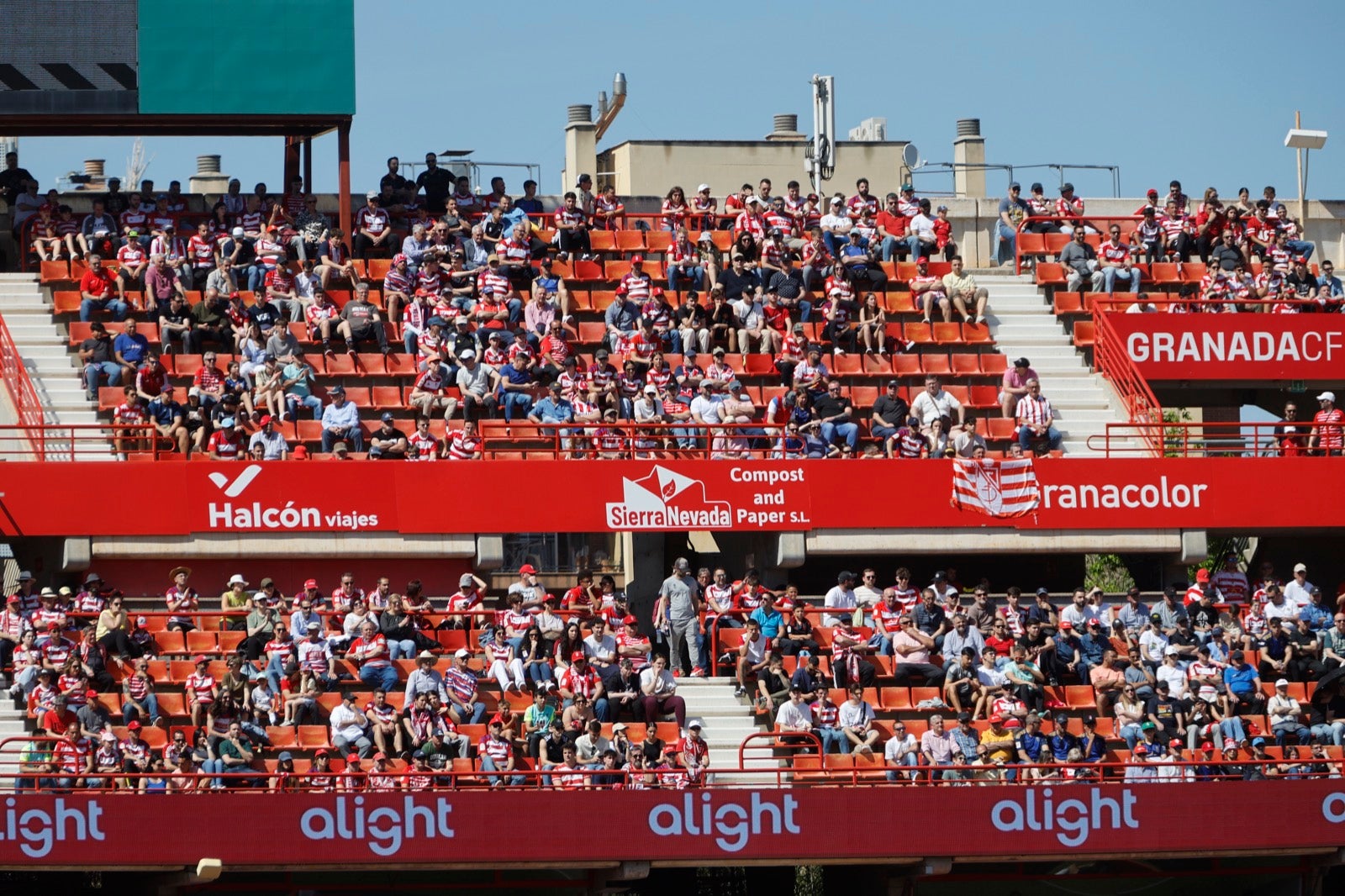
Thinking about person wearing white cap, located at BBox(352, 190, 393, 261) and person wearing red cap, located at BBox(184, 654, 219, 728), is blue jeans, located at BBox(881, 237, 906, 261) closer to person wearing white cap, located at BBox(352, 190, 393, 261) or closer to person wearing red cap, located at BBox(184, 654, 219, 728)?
person wearing white cap, located at BBox(352, 190, 393, 261)

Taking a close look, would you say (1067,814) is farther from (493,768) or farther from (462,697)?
(462,697)

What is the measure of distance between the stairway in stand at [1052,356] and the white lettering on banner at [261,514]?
28.2 ft

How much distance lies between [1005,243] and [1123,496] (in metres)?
5.82

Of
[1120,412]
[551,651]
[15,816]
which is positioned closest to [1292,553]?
[1120,412]

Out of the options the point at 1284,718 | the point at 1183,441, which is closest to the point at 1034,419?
the point at 1183,441

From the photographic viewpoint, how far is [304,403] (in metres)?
25.4

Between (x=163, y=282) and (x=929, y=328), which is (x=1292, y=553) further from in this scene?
(x=163, y=282)

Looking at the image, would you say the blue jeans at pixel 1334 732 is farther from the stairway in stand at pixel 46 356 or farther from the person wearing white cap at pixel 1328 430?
the stairway in stand at pixel 46 356

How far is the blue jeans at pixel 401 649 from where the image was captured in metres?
22.5

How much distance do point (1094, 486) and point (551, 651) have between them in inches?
270

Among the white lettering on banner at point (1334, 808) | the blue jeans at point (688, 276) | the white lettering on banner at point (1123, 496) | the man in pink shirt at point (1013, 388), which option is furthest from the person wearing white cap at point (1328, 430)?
the blue jeans at point (688, 276)

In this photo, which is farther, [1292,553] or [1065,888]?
[1292,553]

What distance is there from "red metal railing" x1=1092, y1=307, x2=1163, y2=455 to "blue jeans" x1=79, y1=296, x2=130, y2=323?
11.9 meters

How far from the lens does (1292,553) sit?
94.3ft
